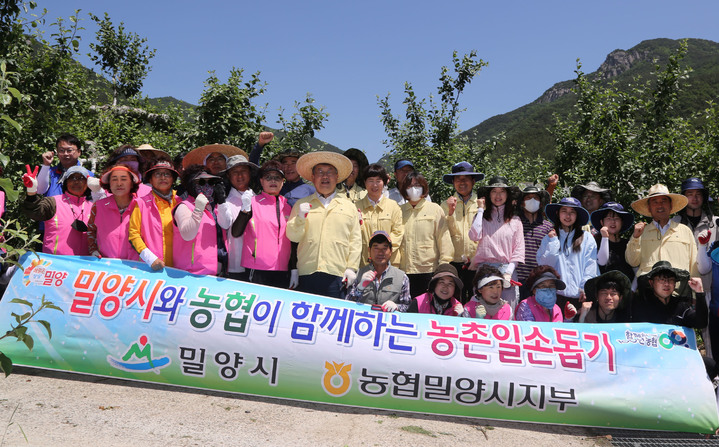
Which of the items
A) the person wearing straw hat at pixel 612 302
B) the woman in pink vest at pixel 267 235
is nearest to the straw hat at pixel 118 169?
the woman in pink vest at pixel 267 235

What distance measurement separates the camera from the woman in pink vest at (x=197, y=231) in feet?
17.6

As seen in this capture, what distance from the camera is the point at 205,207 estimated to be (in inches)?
224

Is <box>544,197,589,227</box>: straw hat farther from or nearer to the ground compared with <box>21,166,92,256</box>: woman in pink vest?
farther from the ground

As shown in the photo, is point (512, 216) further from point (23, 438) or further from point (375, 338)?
point (23, 438)

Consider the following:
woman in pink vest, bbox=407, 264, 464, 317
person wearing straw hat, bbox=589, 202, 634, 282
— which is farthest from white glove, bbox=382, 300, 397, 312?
person wearing straw hat, bbox=589, 202, 634, 282

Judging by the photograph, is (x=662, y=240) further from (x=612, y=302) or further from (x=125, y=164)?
(x=125, y=164)

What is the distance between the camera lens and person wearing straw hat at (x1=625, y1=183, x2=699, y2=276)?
6.00 meters

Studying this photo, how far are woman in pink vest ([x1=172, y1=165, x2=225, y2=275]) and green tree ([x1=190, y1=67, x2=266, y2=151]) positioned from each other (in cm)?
405

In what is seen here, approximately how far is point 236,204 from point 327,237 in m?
1.07

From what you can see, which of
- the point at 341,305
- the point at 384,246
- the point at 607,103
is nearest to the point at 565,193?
the point at 607,103

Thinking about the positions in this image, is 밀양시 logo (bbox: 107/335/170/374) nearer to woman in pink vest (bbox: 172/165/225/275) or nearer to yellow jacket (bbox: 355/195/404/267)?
woman in pink vest (bbox: 172/165/225/275)

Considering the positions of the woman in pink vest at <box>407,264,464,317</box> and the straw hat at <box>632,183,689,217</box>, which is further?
the straw hat at <box>632,183,689,217</box>

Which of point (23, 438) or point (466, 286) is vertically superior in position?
point (466, 286)

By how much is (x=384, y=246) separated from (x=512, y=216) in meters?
1.65
